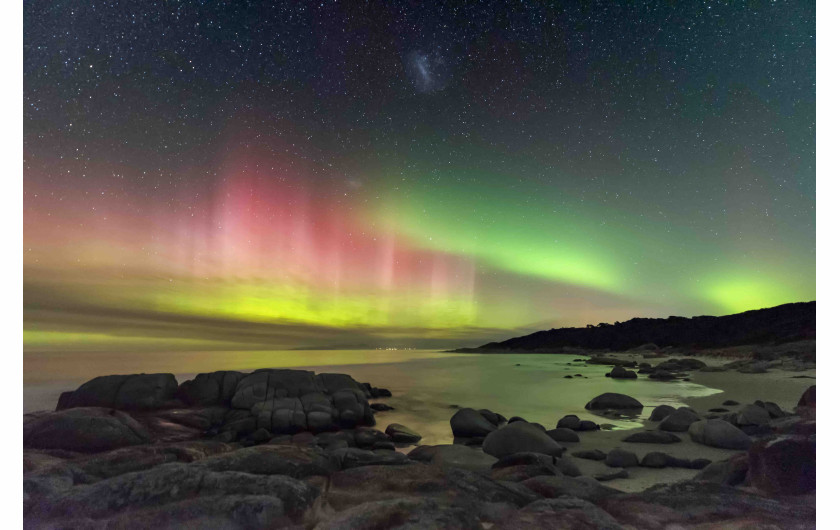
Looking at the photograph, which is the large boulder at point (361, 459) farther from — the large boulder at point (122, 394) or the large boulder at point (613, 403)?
the large boulder at point (613, 403)

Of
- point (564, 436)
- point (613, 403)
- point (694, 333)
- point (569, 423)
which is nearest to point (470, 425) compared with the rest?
point (564, 436)

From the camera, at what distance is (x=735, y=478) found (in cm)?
475

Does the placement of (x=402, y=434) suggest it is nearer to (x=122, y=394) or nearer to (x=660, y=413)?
(x=660, y=413)

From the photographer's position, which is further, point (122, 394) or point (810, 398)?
point (122, 394)

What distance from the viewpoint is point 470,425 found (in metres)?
7.88

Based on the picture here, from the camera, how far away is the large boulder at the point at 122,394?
28.3ft

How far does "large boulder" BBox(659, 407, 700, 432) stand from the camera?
7.23 metres

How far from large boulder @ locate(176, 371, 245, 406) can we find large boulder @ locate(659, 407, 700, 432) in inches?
355

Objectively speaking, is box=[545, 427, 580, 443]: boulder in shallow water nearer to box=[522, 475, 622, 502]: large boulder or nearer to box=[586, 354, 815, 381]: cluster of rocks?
box=[522, 475, 622, 502]: large boulder

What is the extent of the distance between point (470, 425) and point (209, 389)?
6.01 m

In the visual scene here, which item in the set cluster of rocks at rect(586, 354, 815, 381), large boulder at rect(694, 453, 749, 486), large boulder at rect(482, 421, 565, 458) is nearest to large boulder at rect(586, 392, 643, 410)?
large boulder at rect(482, 421, 565, 458)

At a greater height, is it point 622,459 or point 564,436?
point 622,459

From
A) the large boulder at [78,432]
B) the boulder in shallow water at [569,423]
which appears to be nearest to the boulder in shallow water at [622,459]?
the boulder in shallow water at [569,423]

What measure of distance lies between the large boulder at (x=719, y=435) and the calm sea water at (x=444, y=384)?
1446 mm
